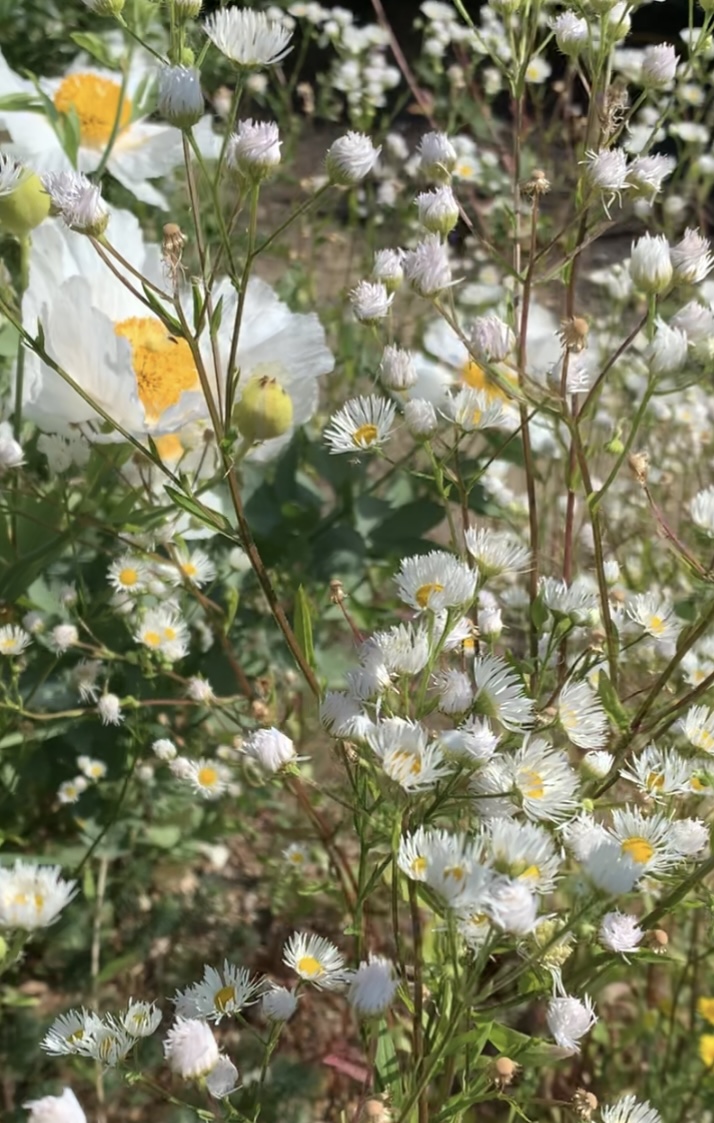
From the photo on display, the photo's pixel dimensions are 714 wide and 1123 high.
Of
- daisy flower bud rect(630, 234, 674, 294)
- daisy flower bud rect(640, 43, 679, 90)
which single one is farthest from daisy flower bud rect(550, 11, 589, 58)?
daisy flower bud rect(630, 234, 674, 294)

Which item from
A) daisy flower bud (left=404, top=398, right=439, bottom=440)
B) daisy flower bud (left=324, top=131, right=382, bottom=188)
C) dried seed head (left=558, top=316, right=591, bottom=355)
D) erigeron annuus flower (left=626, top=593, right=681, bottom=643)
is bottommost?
erigeron annuus flower (left=626, top=593, right=681, bottom=643)

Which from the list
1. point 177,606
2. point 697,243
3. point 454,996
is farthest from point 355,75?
point 454,996

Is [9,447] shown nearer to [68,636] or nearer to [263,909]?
[68,636]

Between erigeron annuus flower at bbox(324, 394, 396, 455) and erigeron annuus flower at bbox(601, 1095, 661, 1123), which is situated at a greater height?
erigeron annuus flower at bbox(324, 394, 396, 455)

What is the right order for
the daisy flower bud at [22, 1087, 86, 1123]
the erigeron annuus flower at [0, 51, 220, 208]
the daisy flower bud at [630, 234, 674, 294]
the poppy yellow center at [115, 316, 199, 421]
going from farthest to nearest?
1. the erigeron annuus flower at [0, 51, 220, 208]
2. the poppy yellow center at [115, 316, 199, 421]
3. the daisy flower bud at [630, 234, 674, 294]
4. the daisy flower bud at [22, 1087, 86, 1123]

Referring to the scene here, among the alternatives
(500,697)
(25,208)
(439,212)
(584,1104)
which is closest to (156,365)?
(25,208)

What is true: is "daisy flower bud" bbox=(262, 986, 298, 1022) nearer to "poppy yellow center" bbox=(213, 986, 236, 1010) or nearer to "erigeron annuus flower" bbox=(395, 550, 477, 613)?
"poppy yellow center" bbox=(213, 986, 236, 1010)

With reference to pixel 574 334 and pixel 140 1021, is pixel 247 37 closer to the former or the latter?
pixel 574 334
